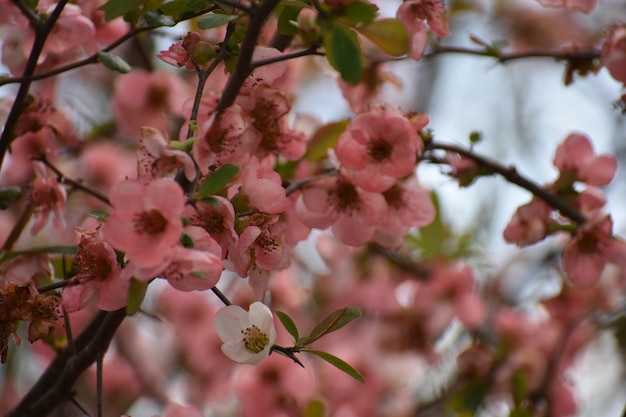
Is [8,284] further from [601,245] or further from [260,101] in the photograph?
[601,245]

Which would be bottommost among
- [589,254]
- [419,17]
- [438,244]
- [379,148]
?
[438,244]

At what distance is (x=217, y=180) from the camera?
0.68m

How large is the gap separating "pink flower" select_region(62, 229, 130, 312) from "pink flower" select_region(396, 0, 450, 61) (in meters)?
0.45

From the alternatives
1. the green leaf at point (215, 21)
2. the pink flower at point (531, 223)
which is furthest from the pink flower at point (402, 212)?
the green leaf at point (215, 21)

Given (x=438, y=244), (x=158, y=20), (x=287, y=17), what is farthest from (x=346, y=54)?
(x=438, y=244)

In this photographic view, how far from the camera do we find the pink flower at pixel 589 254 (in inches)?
41.8

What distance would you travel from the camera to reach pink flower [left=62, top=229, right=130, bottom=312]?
70cm

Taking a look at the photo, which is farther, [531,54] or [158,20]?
[531,54]

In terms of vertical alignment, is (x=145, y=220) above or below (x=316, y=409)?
above

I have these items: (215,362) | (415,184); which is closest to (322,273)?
(215,362)

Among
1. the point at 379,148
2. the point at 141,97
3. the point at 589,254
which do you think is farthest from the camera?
the point at 141,97

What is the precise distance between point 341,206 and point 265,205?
0.22 m

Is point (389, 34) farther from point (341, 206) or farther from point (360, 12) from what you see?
point (341, 206)

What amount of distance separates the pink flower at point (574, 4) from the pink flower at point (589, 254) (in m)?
0.33
